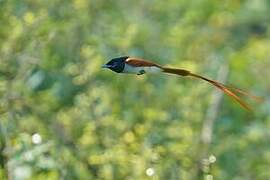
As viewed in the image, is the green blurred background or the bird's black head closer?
the bird's black head

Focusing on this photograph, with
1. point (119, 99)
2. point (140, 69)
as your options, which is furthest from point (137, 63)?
point (119, 99)

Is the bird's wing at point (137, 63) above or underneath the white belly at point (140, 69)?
above

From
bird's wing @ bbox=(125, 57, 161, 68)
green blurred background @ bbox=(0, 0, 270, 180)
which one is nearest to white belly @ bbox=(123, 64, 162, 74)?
bird's wing @ bbox=(125, 57, 161, 68)

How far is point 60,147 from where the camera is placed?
4418 millimetres

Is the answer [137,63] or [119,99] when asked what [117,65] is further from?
[119,99]

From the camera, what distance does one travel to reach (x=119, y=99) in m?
5.18

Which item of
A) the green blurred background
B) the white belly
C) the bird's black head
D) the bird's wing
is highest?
the bird's wing

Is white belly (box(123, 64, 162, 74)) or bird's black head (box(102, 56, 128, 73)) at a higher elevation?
white belly (box(123, 64, 162, 74))

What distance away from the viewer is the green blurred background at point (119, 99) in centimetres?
421

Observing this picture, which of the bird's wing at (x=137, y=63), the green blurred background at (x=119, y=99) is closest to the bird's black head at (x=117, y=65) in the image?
the bird's wing at (x=137, y=63)

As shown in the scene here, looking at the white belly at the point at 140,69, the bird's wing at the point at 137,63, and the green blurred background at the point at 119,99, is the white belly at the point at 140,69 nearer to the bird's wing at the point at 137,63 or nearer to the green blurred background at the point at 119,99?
the bird's wing at the point at 137,63

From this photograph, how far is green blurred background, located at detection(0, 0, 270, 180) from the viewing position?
4211 millimetres

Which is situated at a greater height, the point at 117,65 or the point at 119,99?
the point at 117,65

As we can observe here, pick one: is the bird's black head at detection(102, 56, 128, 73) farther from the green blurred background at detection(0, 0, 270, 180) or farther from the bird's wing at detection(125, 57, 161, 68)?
the green blurred background at detection(0, 0, 270, 180)
